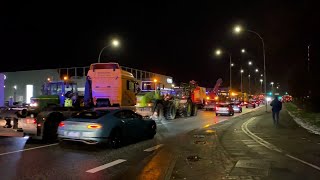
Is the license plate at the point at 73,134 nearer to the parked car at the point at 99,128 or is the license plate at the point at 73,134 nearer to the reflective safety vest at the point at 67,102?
the parked car at the point at 99,128

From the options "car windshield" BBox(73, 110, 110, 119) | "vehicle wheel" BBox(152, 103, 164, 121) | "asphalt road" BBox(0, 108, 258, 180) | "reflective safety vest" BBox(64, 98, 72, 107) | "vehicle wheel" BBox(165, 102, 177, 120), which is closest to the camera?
"asphalt road" BBox(0, 108, 258, 180)

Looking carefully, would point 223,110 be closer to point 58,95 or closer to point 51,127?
point 58,95

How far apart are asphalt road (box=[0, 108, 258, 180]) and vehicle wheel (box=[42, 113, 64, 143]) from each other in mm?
487

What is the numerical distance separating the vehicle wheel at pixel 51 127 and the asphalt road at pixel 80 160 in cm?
49

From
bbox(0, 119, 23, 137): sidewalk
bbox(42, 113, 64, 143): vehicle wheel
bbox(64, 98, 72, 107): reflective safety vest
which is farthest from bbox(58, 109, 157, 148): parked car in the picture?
bbox(64, 98, 72, 107): reflective safety vest

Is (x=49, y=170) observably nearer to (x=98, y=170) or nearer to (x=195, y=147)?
(x=98, y=170)

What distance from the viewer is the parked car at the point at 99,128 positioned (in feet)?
47.2

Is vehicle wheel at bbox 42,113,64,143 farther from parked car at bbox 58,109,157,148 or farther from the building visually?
the building

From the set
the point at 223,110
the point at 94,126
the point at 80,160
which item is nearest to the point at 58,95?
the point at 94,126

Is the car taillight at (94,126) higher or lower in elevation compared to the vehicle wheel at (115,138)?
higher

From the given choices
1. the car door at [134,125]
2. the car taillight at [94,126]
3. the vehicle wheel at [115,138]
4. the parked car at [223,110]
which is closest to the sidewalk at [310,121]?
the parked car at [223,110]

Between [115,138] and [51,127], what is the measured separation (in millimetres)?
2955

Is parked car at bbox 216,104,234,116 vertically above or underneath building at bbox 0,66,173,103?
underneath

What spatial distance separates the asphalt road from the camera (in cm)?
1002
